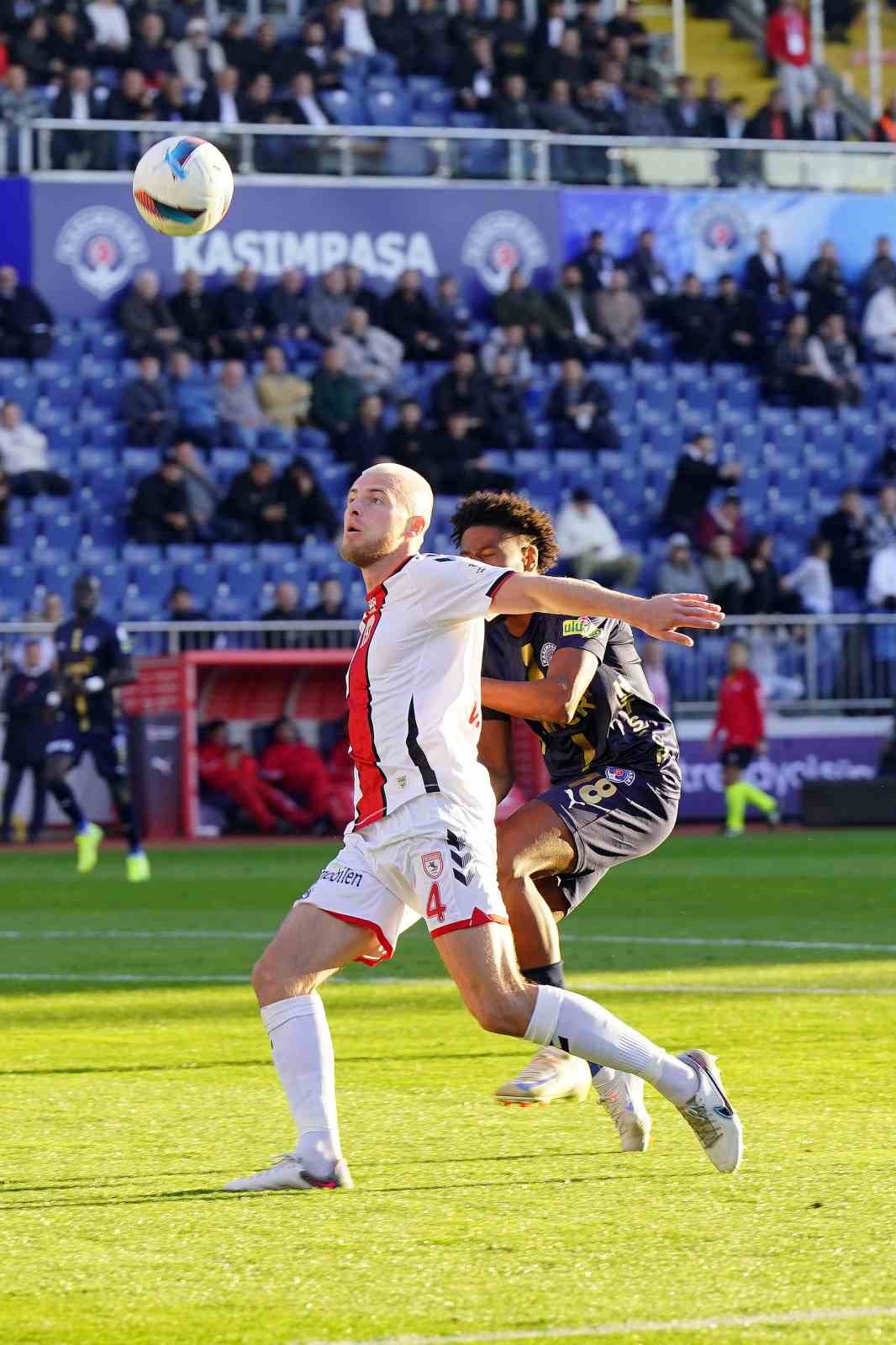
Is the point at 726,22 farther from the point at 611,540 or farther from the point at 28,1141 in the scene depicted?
the point at 28,1141

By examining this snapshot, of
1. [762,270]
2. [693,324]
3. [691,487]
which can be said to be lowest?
[691,487]

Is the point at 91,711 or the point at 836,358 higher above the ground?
the point at 836,358

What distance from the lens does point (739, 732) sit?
23500mm

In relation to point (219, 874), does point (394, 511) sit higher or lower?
higher

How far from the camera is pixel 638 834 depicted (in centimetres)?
743

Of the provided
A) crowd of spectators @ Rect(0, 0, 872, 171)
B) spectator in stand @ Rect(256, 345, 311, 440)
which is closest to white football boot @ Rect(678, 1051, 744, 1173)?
spectator in stand @ Rect(256, 345, 311, 440)

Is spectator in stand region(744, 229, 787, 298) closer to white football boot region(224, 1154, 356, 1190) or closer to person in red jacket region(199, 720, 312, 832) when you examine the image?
person in red jacket region(199, 720, 312, 832)

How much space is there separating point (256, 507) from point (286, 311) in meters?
3.21

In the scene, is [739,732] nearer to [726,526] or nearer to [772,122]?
[726,526]

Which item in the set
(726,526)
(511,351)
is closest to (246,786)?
(726,526)

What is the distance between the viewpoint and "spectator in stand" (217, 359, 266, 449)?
25.7 metres

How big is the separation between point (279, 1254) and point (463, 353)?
2215 cm

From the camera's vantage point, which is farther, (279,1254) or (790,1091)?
(790,1091)

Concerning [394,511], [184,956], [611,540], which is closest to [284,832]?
[611,540]
